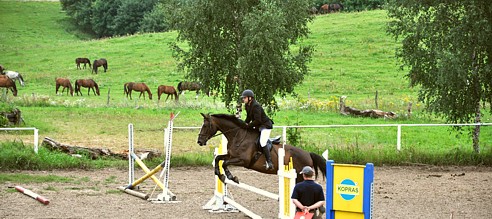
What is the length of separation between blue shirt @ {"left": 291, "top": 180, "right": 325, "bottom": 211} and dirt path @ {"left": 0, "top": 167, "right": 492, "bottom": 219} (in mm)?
3714

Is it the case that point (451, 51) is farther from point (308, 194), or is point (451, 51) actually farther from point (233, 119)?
point (308, 194)

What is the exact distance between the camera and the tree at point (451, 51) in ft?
76.8

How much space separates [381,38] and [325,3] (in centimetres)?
2388

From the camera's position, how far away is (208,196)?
17.8 meters

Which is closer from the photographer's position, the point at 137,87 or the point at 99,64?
the point at 137,87

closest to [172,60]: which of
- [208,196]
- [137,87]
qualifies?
[137,87]

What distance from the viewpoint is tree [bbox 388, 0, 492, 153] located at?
23422 mm

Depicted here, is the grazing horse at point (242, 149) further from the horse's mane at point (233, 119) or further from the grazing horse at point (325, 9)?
the grazing horse at point (325, 9)

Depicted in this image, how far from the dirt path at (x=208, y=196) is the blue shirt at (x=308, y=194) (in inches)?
146

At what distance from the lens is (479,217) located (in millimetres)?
14883

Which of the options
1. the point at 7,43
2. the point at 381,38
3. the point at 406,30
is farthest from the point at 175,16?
the point at 7,43

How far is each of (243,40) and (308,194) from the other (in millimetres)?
13459

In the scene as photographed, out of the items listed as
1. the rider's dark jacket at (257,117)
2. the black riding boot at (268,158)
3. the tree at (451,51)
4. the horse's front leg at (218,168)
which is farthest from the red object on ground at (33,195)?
the tree at (451,51)

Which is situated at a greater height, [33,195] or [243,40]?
[243,40]
